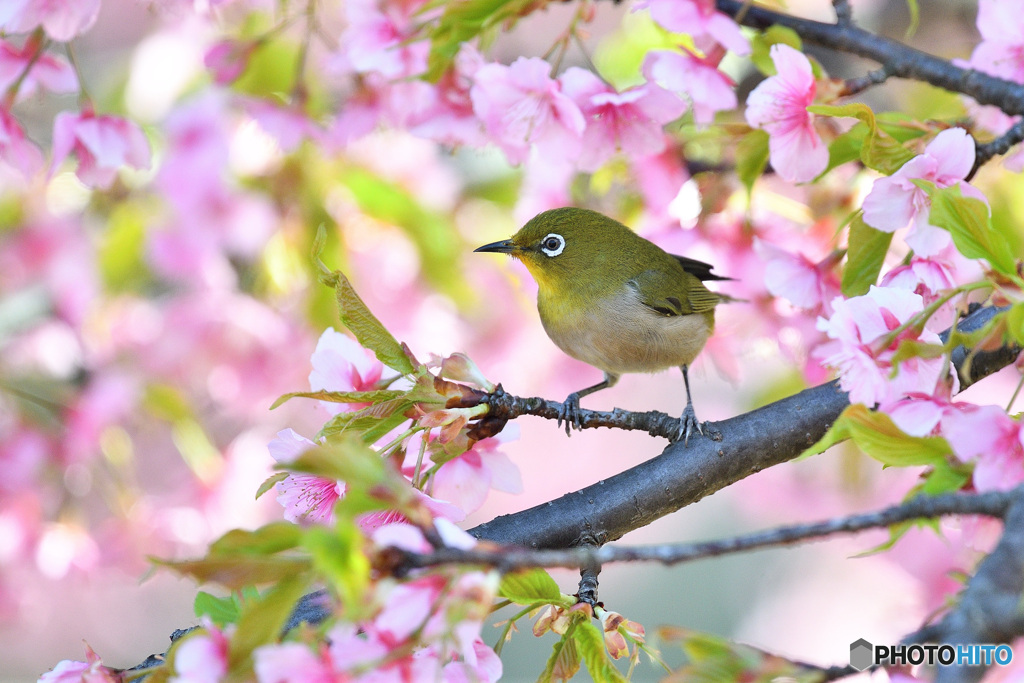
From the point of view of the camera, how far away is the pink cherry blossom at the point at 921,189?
4.27 ft

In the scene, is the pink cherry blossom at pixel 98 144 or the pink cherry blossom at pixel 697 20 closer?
the pink cherry blossom at pixel 697 20

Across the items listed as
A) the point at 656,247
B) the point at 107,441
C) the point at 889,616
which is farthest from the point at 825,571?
the point at 107,441

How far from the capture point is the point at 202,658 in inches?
35.1

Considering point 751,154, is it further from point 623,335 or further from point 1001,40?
point 623,335

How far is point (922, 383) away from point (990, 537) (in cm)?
26

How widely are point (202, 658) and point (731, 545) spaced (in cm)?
52

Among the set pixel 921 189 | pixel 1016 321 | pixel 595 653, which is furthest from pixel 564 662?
pixel 921 189

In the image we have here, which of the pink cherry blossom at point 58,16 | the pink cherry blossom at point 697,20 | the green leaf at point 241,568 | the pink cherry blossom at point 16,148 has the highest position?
the pink cherry blossom at point 58,16

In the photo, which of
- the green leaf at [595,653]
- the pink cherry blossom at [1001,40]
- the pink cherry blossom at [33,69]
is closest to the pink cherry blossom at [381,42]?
the pink cherry blossom at [33,69]

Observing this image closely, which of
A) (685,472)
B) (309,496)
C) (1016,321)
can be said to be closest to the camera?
(1016,321)

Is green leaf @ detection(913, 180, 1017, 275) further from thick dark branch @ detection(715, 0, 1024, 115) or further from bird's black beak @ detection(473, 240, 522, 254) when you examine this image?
bird's black beak @ detection(473, 240, 522, 254)

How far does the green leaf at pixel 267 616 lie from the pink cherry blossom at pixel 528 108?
1.07 meters

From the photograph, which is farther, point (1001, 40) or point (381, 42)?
point (381, 42)

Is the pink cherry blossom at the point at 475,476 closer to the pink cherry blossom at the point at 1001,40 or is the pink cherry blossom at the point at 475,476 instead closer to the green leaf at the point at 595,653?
the green leaf at the point at 595,653
